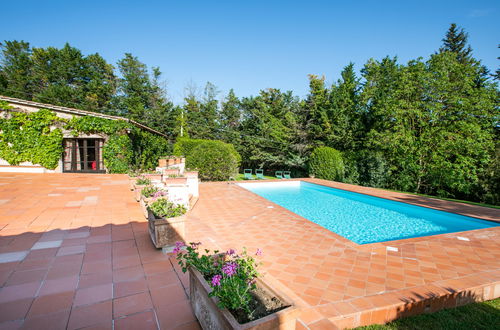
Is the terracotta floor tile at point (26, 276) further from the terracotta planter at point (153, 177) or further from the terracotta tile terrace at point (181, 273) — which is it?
the terracotta planter at point (153, 177)

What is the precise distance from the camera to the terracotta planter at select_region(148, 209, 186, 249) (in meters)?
3.49

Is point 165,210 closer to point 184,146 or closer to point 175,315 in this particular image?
point 175,315

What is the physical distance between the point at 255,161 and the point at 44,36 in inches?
1117

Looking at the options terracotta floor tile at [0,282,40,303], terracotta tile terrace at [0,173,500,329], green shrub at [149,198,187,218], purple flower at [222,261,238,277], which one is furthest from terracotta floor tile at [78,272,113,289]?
purple flower at [222,261,238,277]

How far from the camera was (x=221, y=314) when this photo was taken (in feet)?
5.14

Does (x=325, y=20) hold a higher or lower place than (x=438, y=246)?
higher

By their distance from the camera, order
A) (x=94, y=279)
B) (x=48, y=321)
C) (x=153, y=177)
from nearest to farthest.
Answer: (x=48, y=321), (x=94, y=279), (x=153, y=177)

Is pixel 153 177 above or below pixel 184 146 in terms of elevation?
below

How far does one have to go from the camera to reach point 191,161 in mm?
13273

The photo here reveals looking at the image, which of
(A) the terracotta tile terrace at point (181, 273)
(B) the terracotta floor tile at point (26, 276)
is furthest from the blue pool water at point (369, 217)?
(B) the terracotta floor tile at point (26, 276)

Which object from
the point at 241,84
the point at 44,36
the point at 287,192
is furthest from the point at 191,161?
the point at 44,36

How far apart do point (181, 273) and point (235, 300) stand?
64.3 inches

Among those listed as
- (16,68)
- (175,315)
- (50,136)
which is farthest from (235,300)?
(16,68)

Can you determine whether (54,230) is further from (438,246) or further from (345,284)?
(438,246)
